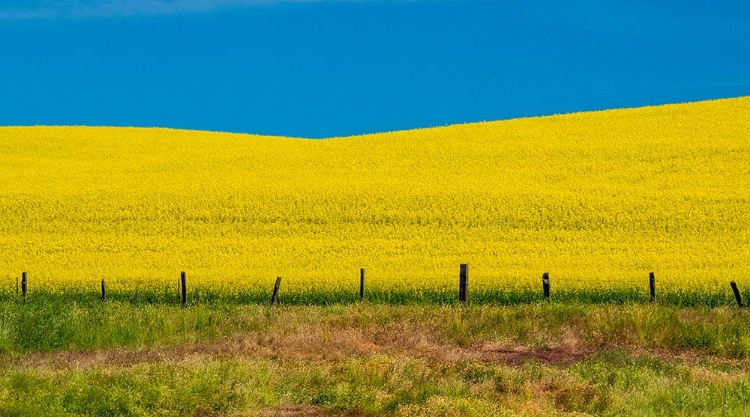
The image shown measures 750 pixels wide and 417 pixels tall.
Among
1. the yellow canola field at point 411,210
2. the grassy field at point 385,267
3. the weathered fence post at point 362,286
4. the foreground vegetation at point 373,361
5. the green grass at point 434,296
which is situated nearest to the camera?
the foreground vegetation at point 373,361

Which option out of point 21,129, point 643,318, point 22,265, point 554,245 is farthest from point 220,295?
point 21,129

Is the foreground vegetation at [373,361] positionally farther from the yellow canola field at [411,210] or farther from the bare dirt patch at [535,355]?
the yellow canola field at [411,210]

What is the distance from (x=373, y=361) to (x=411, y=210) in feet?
67.6

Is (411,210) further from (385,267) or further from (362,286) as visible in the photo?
(362,286)

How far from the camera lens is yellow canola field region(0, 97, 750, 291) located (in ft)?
91.1

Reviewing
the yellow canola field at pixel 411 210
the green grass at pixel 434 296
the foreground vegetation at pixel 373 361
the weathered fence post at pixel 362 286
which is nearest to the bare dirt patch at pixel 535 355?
the foreground vegetation at pixel 373 361

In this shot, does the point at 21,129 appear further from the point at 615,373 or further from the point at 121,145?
the point at 615,373

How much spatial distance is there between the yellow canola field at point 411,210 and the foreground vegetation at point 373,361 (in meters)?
7.36

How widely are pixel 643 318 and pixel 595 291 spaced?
27.0ft

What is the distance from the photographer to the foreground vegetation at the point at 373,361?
10602 mm

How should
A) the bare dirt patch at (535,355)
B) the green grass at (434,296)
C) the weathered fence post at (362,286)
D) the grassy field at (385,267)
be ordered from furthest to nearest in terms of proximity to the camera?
the green grass at (434,296)
the weathered fence post at (362,286)
the bare dirt patch at (535,355)
the grassy field at (385,267)

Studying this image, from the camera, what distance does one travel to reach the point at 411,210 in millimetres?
33375

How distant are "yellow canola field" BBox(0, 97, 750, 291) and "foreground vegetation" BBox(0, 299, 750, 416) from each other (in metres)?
7.36

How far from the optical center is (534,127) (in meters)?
48.7
